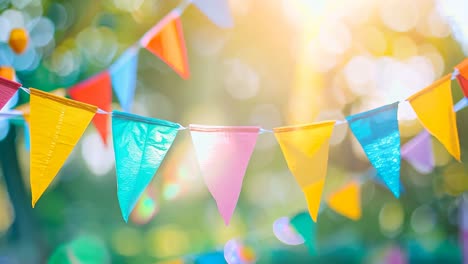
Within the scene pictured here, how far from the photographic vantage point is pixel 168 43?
8.22 ft

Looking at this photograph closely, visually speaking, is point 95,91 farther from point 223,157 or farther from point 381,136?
point 381,136

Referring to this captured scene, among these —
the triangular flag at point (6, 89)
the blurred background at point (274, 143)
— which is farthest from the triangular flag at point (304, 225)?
the blurred background at point (274, 143)

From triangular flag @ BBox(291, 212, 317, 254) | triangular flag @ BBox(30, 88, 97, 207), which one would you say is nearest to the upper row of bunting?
triangular flag @ BBox(30, 88, 97, 207)

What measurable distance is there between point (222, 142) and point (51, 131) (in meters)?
0.55

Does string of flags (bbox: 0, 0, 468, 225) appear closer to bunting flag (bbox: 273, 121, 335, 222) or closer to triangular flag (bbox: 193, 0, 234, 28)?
bunting flag (bbox: 273, 121, 335, 222)

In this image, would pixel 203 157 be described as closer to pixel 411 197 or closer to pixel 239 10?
pixel 239 10

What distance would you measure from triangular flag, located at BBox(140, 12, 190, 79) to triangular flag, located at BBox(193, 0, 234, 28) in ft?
1.00

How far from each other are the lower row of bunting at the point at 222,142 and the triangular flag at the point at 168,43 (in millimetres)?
829

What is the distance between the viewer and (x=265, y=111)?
554cm

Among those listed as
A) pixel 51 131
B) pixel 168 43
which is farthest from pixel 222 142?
pixel 168 43

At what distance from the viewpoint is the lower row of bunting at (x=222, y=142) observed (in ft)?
5.11

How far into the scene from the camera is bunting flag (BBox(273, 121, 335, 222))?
179cm

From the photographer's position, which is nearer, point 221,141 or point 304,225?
point 221,141

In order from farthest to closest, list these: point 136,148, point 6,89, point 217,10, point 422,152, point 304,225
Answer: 1. point 304,225
2. point 422,152
3. point 217,10
4. point 136,148
5. point 6,89
